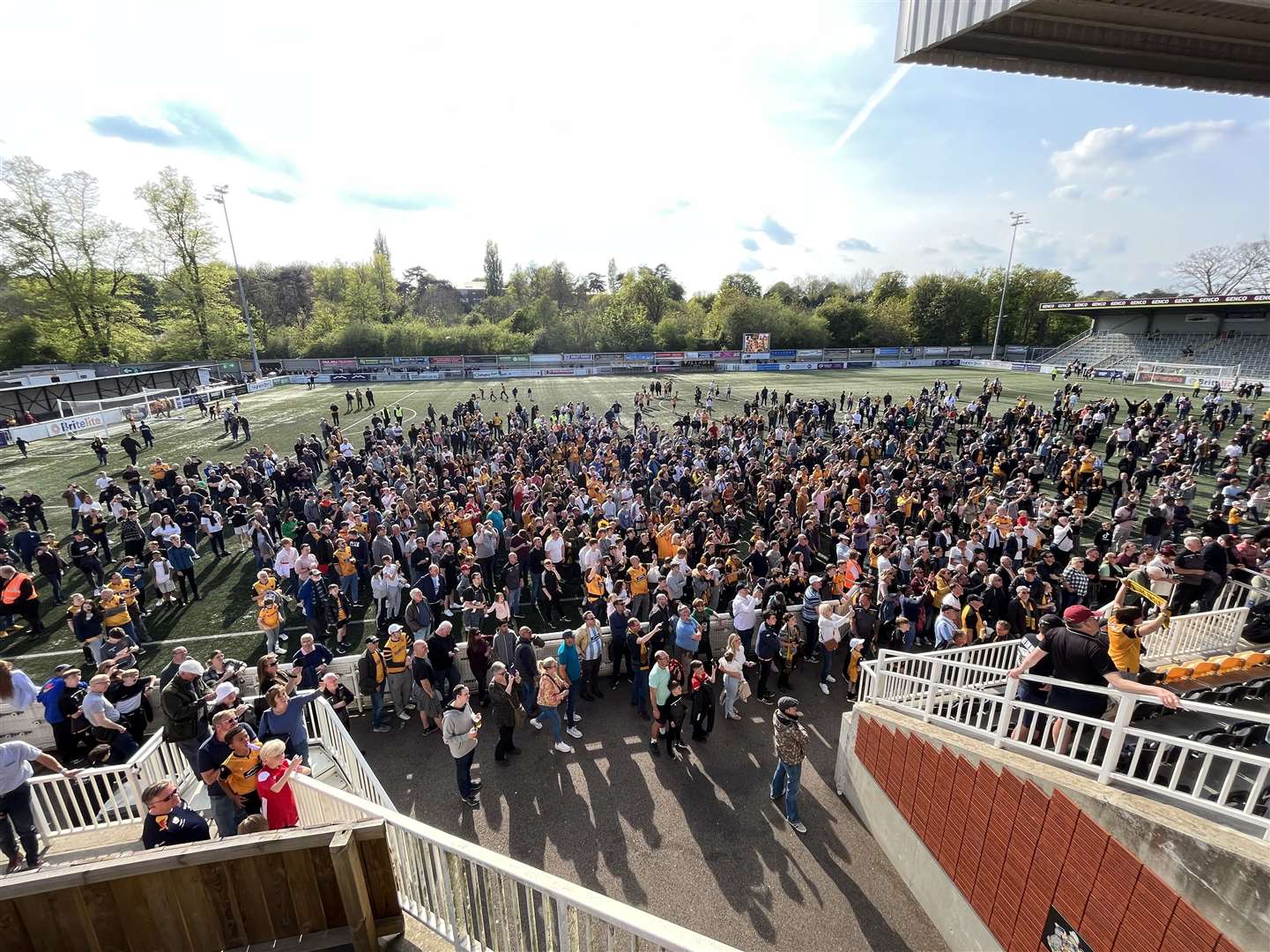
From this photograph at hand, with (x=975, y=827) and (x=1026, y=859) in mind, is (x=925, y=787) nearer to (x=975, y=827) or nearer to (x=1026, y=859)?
(x=975, y=827)

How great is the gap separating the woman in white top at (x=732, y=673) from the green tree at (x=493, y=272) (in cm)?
9194

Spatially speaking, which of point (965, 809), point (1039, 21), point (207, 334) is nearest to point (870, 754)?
point (965, 809)

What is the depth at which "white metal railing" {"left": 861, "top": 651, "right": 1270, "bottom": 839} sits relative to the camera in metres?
3.45

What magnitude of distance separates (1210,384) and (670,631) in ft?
159

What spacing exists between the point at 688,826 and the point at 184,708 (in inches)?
223

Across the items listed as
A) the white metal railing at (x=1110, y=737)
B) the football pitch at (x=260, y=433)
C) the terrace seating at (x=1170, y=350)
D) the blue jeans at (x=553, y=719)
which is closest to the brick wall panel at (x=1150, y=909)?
the white metal railing at (x=1110, y=737)

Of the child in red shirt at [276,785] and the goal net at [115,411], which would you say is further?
the goal net at [115,411]

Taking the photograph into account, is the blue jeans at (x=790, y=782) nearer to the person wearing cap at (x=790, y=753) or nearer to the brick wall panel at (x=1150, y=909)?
the person wearing cap at (x=790, y=753)

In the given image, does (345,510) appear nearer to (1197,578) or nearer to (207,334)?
(1197,578)

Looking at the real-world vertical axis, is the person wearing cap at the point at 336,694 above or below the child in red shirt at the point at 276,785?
below

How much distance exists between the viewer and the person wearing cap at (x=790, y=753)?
19.6ft

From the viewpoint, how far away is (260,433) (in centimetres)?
2845

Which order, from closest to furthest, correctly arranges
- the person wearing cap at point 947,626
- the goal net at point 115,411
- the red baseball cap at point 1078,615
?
the red baseball cap at point 1078,615 < the person wearing cap at point 947,626 < the goal net at point 115,411

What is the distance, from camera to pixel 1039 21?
6.68 meters
